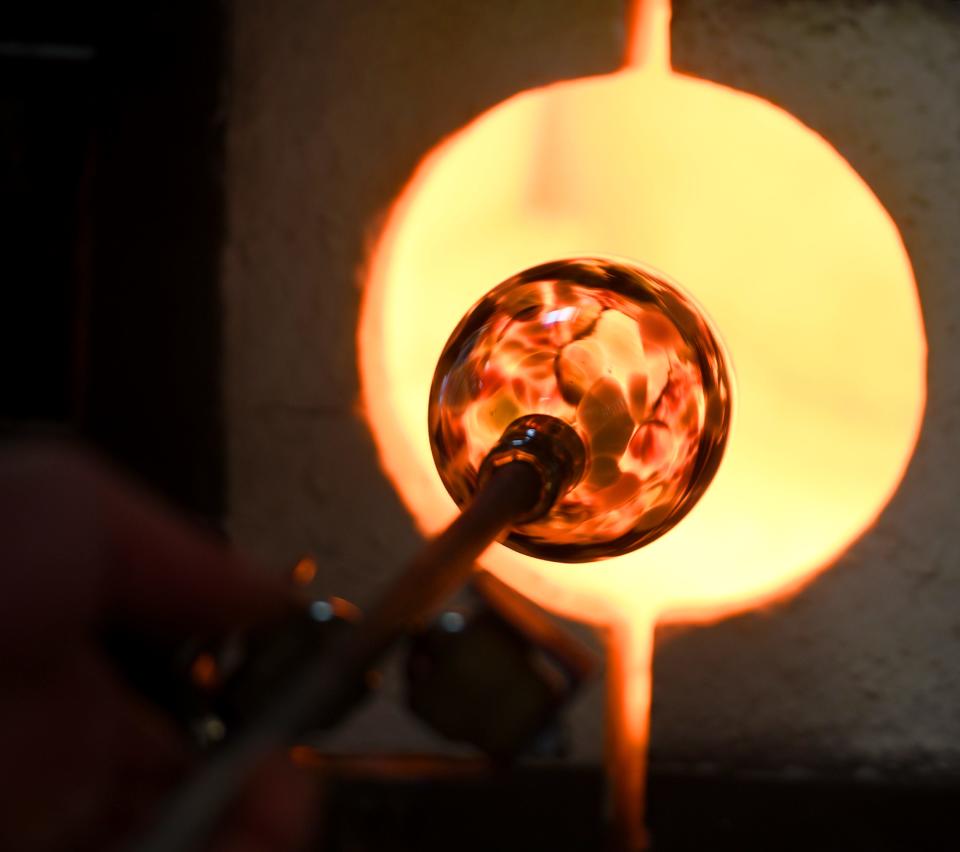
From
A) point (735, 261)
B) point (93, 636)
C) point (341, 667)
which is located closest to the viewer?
point (341, 667)

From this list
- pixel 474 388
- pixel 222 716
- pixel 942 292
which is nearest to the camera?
pixel 222 716

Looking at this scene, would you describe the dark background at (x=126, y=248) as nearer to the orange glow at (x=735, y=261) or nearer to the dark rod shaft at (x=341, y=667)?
the orange glow at (x=735, y=261)

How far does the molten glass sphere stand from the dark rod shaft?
10cm

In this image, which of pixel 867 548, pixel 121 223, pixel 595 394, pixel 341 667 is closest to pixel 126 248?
pixel 121 223

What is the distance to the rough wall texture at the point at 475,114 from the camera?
648 millimetres

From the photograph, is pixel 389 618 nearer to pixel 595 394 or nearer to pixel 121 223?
pixel 595 394

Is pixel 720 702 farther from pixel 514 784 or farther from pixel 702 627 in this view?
pixel 514 784

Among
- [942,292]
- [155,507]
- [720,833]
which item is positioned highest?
[942,292]

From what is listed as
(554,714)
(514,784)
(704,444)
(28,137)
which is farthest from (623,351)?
(28,137)

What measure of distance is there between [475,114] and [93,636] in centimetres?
46

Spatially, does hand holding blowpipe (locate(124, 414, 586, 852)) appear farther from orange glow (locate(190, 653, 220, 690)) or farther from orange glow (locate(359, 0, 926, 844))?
orange glow (locate(359, 0, 926, 844))

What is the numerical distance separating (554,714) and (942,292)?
1.52ft

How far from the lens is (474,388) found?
523 millimetres

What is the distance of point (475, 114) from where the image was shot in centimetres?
66
